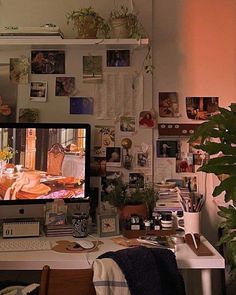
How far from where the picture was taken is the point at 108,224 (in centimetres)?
191

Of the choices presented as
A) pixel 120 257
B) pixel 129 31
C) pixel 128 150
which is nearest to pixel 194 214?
pixel 128 150

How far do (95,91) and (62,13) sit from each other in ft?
1.62

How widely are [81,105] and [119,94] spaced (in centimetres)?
23

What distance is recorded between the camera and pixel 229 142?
4.55ft

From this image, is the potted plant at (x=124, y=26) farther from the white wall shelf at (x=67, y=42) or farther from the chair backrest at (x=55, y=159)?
the chair backrest at (x=55, y=159)

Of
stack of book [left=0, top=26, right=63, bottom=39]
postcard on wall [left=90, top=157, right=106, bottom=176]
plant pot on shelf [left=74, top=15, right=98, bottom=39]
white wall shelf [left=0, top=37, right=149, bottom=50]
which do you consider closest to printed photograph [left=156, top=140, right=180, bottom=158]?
postcard on wall [left=90, top=157, right=106, bottom=176]

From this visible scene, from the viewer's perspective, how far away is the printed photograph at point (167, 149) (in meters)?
2.18

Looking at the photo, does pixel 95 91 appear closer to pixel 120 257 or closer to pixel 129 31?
pixel 129 31

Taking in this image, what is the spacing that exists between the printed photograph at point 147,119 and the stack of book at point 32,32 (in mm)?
639

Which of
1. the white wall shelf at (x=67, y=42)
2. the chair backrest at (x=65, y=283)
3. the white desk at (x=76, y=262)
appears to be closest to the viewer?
the chair backrest at (x=65, y=283)

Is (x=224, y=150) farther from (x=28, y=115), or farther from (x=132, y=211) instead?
(x=28, y=115)

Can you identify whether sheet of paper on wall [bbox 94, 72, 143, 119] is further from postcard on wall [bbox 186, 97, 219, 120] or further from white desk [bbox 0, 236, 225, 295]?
Answer: white desk [bbox 0, 236, 225, 295]

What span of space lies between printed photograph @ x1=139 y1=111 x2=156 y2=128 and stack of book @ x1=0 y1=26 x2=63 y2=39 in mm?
639

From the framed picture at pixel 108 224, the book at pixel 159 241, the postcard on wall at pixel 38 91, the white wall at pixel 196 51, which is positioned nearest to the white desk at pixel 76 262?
the book at pixel 159 241
